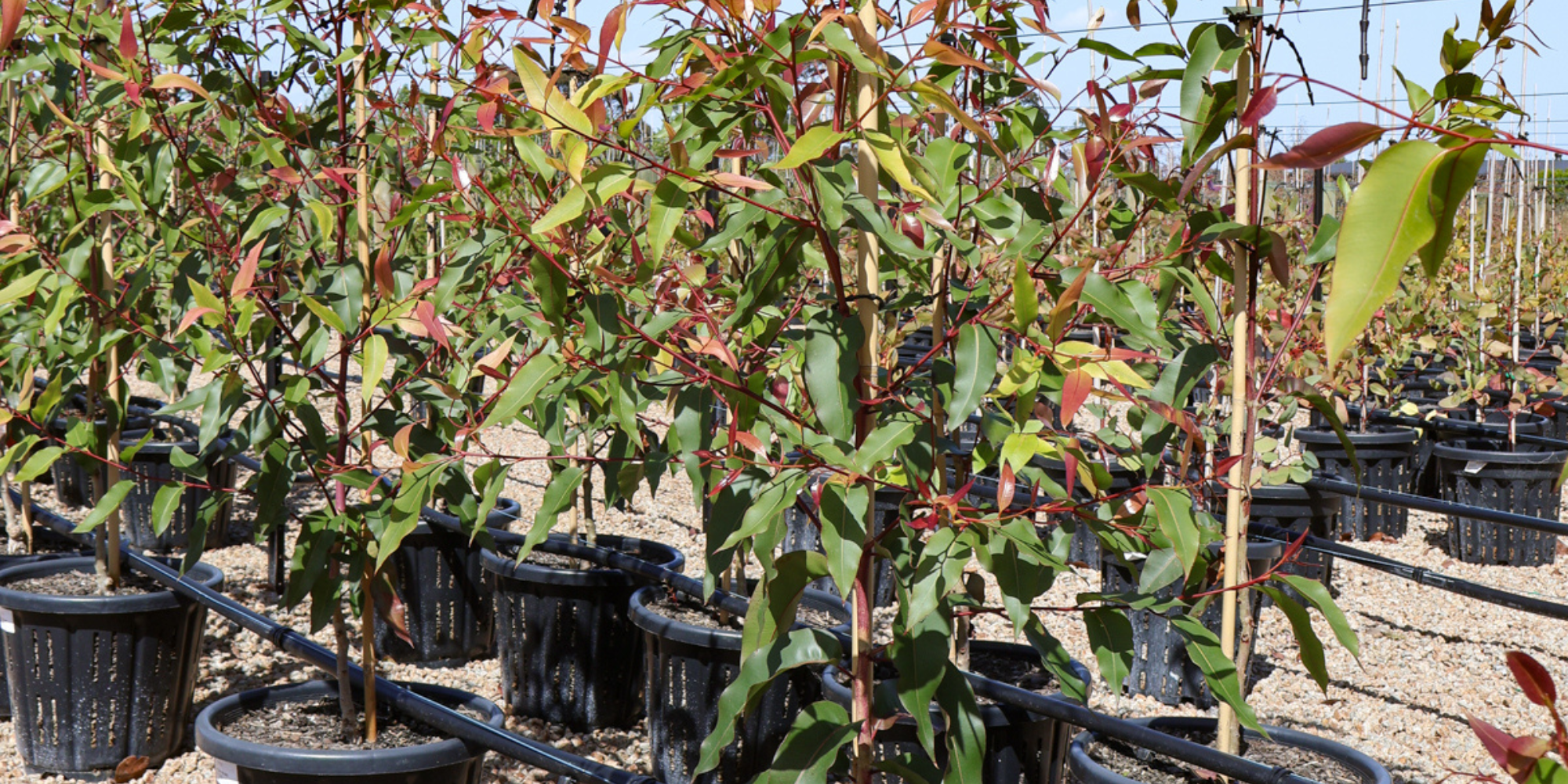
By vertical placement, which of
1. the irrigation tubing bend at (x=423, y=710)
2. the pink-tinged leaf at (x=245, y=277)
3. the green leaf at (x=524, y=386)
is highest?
the pink-tinged leaf at (x=245, y=277)

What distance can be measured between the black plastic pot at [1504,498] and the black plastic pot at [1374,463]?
0.25 m

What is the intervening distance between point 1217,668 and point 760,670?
486 millimetres

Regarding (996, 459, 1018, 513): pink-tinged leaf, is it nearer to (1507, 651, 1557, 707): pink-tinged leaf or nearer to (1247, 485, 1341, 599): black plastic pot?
(1507, 651, 1557, 707): pink-tinged leaf

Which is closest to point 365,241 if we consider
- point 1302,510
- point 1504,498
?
point 1302,510

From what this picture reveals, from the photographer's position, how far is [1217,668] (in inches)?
50.2

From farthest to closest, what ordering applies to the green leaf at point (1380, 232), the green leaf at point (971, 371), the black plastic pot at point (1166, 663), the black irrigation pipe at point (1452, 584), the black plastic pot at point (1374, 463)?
the black plastic pot at point (1374, 463)
the black plastic pot at point (1166, 663)
the black irrigation pipe at point (1452, 584)
the green leaf at point (971, 371)
the green leaf at point (1380, 232)

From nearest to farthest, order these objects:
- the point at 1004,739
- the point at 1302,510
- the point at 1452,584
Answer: the point at 1004,739 → the point at 1452,584 → the point at 1302,510

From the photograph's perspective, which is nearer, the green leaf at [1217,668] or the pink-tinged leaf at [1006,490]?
the pink-tinged leaf at [1006,490]

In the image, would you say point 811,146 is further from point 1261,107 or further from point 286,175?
point 286,175

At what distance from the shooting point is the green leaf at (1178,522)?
1078 mm

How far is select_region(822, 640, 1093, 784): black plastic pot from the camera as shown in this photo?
1946mm

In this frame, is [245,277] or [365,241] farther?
[365,241]

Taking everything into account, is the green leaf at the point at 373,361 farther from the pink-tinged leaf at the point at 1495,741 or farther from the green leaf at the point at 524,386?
the pink-tinged leaf at the point at 1495,741

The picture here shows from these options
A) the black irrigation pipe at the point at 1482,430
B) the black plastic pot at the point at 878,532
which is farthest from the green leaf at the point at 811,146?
the black irrigation pipe at the point at 1482,430
